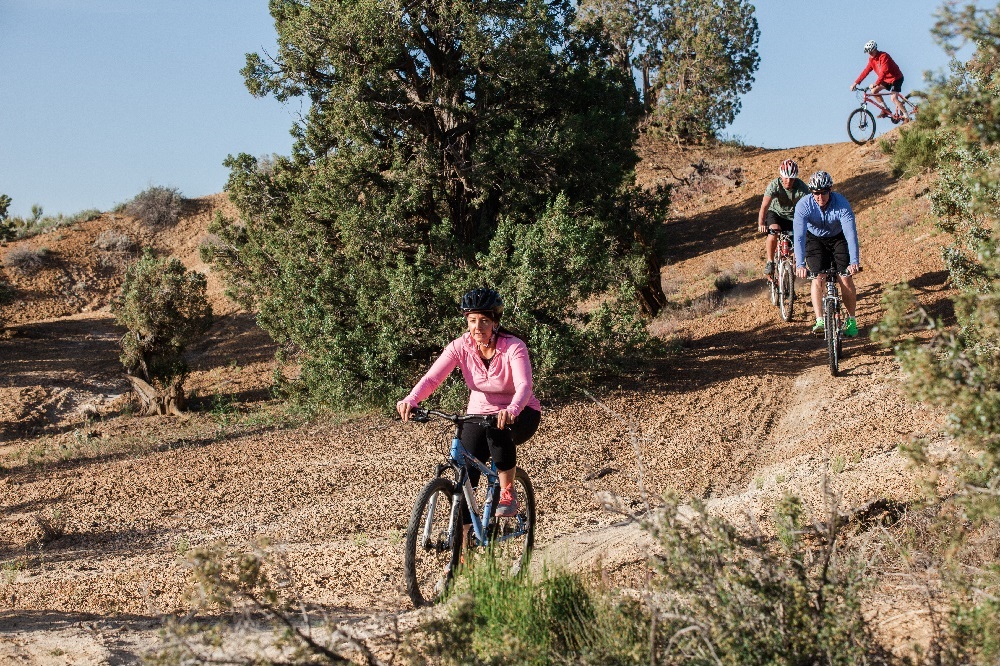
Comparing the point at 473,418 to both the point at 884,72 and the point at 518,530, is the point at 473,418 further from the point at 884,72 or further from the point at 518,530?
the point at 884,72

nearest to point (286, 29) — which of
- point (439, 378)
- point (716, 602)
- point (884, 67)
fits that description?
point (439, 378)

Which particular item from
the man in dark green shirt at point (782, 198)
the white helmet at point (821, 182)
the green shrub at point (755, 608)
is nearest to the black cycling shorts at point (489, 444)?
the green shrub at point (755, 608)

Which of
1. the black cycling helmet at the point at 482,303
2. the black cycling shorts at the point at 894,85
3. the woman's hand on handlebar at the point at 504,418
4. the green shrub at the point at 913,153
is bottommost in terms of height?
the woman's hand on handlebar at the point at 504,418

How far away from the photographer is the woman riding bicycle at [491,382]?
Answer: 5230 mm

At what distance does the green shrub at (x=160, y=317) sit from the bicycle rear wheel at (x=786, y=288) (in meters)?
11.4

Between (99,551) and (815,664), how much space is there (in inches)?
251

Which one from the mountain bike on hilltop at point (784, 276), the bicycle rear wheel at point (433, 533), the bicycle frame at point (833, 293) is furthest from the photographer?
the mountain bike on hilltop at point (784, 276)

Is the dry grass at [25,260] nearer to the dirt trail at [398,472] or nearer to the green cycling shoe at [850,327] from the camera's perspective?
the dirt trail at [398,472]

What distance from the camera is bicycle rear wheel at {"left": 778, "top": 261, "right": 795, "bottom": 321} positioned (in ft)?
40.7

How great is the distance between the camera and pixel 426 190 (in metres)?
11.4

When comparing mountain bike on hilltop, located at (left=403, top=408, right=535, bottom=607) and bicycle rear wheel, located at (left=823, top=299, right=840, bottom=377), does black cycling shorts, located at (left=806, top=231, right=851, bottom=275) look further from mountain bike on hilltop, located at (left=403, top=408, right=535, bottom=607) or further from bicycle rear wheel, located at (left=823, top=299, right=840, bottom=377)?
mountain bike on hilltop, located at (left=403, top=408, right=535, bottom=607)

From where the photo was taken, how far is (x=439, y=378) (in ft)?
17.7

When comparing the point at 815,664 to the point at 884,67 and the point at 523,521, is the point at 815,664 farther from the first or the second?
the point at 884,67

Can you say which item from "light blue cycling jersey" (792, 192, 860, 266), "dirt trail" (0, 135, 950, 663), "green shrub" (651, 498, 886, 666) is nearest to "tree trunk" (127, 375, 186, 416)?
"dirt trail" (0, 135, 950, 663)
